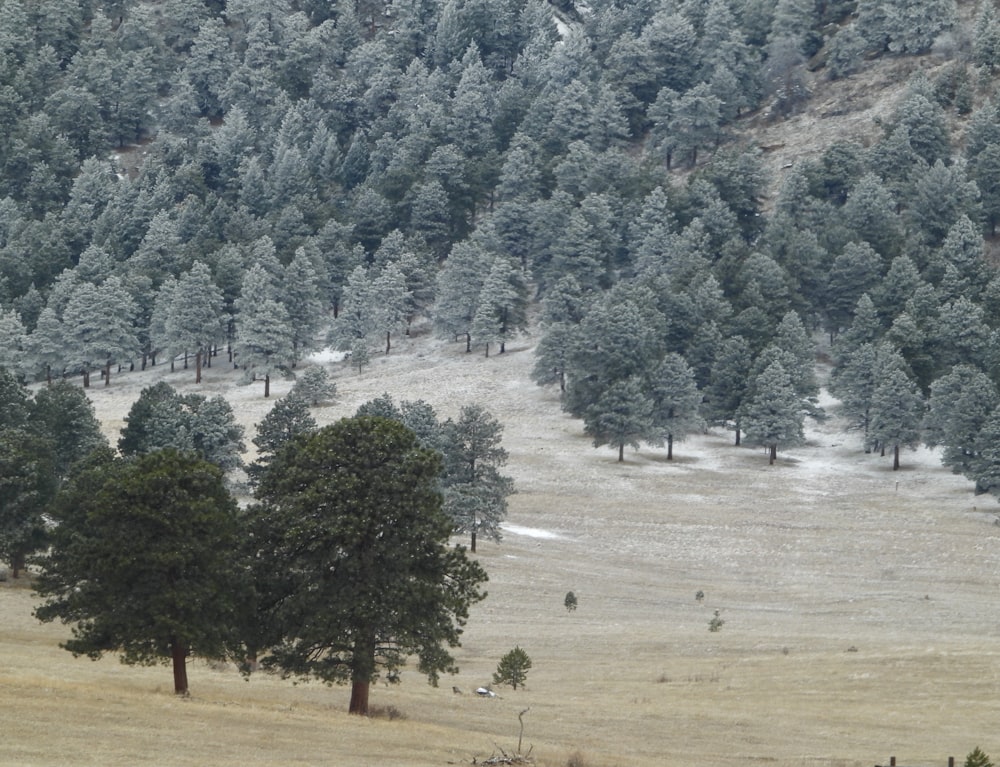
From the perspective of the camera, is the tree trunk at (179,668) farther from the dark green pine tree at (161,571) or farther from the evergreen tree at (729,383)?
the evergreen tree at (729,383)

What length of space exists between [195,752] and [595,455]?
297ft

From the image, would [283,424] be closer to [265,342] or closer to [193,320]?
[265,342]

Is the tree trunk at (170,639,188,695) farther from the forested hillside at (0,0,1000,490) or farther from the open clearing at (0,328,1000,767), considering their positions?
the forested hillside at (0,0,1000,490)

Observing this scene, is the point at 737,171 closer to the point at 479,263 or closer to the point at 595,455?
the point at 479,263

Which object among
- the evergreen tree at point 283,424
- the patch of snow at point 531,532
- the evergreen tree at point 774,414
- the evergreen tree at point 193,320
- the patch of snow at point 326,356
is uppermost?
the evergreen tree at point 193,320

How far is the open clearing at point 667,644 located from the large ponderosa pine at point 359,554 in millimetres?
2061

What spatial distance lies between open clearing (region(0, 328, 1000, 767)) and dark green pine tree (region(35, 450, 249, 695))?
168cm

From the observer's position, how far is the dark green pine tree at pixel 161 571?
145 ft

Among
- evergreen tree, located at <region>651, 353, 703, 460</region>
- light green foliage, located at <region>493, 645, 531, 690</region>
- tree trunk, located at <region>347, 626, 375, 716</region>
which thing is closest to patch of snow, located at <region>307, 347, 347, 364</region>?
evergreen tree, located at <region>651, 353, 703, 460</region>

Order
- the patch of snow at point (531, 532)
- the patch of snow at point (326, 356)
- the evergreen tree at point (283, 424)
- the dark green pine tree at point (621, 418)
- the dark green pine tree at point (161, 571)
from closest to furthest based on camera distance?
the dark green pine tree at point (161, 571), the evergreen tree at point (283, 424), the patch of snow at point (531, 532), the dark green pine tree at point (621, 418), the patch of snow at point (326, 356)

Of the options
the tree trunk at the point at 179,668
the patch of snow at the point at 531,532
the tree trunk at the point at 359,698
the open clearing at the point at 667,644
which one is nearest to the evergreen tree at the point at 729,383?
the open clearing at the point at 667,644

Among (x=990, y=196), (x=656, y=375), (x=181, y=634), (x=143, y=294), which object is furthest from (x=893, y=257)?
(x=181, y=634)

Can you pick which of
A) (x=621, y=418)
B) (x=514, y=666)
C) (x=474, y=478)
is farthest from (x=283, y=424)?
(x=514, y=666)

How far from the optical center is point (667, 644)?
64.0m
